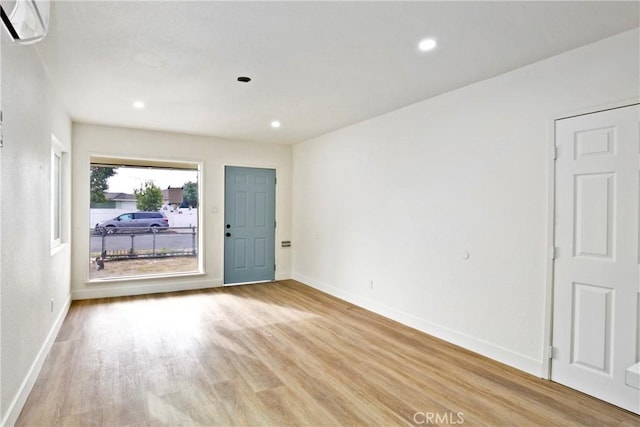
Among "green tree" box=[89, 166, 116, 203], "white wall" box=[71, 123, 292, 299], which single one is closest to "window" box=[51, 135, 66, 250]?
"white wall" box=[71, 123, 292, 299]

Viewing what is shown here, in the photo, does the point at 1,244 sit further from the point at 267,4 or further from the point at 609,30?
the point at 609,30

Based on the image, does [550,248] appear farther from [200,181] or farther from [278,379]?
[200,181]

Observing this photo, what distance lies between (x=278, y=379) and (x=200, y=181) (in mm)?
4094

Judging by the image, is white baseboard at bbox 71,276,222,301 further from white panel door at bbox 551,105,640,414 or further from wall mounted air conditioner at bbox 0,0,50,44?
white panel door at bbox 551,105,640,414

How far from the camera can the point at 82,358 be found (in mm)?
3184

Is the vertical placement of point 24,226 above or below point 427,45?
below

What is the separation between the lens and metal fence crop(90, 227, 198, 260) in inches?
285

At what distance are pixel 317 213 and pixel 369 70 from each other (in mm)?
3206

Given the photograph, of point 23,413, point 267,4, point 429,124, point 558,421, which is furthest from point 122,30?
point 558,421

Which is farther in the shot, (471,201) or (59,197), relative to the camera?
(59,197)

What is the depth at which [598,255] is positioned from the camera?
2.60 metres

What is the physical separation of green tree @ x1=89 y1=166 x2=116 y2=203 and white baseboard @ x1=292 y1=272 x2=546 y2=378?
4.51 m

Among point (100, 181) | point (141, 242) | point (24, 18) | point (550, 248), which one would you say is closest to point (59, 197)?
point (100, 181)

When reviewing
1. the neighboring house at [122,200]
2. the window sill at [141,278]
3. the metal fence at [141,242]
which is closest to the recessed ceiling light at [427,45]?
the window sill at [141,278]
